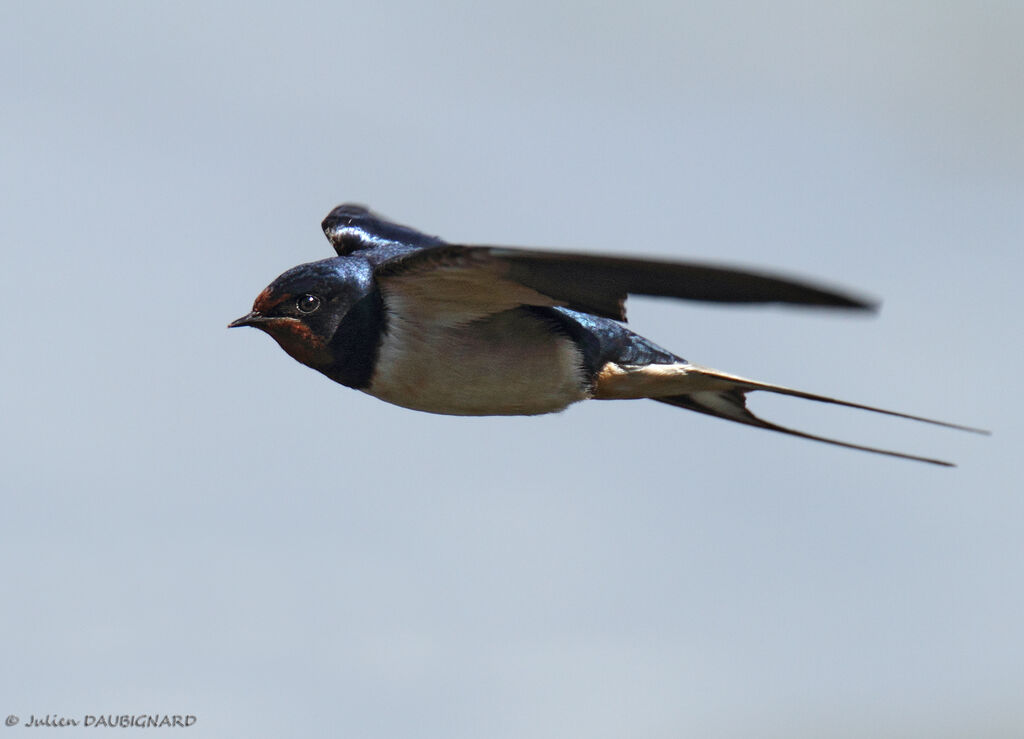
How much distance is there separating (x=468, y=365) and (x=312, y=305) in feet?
1.93

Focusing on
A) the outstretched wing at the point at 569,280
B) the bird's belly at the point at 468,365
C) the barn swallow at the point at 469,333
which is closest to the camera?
the outstretched wing at the point at 569,280

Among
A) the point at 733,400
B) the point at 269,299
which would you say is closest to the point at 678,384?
the point at 733,400

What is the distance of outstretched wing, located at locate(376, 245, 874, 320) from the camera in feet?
12.0

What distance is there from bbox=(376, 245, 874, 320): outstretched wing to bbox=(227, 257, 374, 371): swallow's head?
236 millimetres

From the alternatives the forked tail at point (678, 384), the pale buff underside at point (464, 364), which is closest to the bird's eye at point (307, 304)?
the pale buff underside at point (464, 364)

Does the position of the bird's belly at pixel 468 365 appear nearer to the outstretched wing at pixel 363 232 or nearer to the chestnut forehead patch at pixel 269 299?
the chestnut forehead patch at pixel 269 299

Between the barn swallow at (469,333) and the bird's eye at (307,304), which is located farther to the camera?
the bird's eye at (307,304)

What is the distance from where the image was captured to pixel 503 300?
505cm

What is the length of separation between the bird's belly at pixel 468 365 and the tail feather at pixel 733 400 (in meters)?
0.74

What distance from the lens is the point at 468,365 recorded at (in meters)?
5.16

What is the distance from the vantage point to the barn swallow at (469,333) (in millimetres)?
4770

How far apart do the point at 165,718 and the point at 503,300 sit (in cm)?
225

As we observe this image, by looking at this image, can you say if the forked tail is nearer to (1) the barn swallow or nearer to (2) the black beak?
(1) the barn swallow

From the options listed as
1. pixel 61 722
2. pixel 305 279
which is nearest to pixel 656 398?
pixel 305 279
